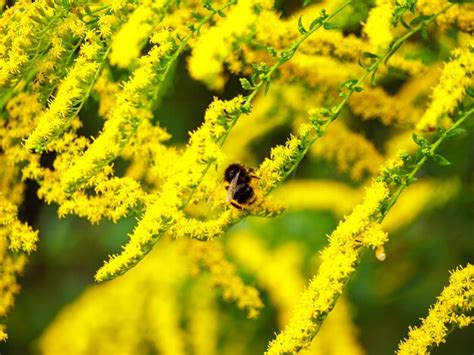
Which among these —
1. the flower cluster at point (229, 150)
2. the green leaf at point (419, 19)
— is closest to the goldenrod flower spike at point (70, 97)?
the flower cluster at point (229, 150)

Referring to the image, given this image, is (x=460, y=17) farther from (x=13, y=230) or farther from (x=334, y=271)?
(x=13, y=230)

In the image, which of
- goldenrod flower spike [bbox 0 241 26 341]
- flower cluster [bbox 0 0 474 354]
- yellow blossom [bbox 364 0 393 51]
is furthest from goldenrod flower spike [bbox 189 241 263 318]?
yellow blossom [bbox 364 0 393 51]

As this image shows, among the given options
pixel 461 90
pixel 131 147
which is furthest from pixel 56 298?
pixel 461 90

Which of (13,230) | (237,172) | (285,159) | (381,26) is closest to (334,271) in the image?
(285,159)

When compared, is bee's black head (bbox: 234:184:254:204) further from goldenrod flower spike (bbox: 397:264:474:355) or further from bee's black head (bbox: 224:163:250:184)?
goldenrod flower spike (bbox: 397:264:474:355)

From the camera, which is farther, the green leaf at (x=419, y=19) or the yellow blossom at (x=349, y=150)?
the yellow blossom at (x=349, y=150)

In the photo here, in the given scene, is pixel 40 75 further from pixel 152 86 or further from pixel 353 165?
pixel 353 165

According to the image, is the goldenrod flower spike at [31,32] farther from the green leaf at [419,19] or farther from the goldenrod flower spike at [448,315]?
the goldenrod flower spike at [448,315]
